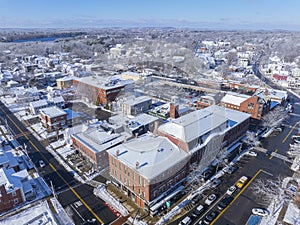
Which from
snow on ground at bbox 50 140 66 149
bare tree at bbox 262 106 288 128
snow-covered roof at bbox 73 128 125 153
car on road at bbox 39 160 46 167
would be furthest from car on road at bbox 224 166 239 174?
snow on ground at bbox 50 140 66 149

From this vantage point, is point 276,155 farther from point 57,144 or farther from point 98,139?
point 57,144

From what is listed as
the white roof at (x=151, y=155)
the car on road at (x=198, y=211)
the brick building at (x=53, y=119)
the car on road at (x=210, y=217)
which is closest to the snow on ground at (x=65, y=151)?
the brick building at (x=53, y=119)

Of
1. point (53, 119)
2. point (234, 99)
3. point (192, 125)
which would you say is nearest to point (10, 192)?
point (53, 119)

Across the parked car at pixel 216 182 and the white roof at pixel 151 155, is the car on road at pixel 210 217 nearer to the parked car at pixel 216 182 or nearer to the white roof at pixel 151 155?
the parked car at pixel 216 182

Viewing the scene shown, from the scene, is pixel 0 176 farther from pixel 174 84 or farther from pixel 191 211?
pixel 174 84

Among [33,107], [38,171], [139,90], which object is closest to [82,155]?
[38,171]
